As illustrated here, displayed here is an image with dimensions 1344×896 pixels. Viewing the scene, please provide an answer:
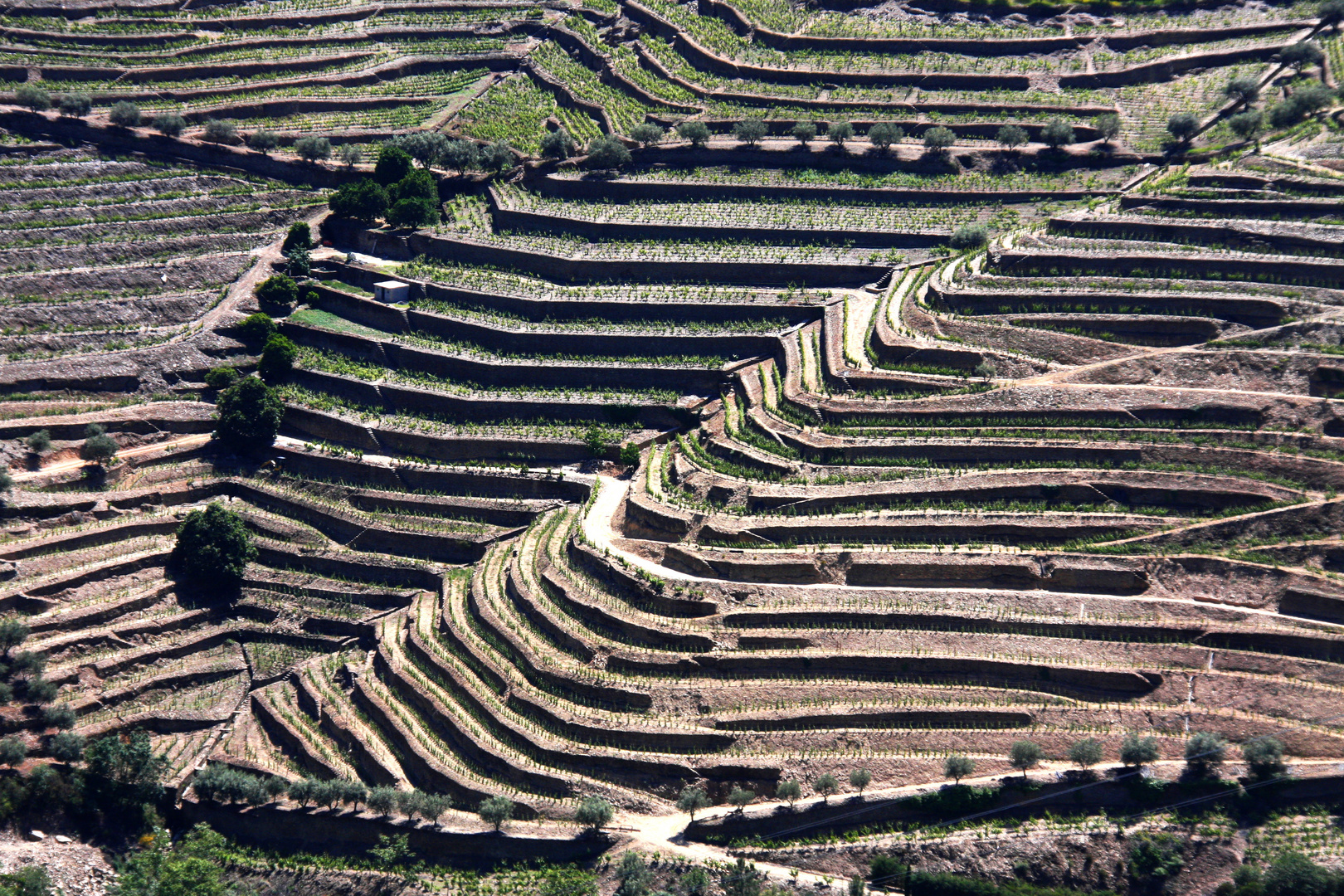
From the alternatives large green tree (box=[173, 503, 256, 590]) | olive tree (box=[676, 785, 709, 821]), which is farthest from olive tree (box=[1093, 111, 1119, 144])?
large green tree (box=[173, 503, 256, 590])

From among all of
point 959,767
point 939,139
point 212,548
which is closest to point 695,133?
point 939,139

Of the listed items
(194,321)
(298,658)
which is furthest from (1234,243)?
(194,321)

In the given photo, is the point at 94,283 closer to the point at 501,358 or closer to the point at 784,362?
the point at 501,358

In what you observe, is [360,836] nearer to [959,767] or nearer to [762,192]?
[959,767]

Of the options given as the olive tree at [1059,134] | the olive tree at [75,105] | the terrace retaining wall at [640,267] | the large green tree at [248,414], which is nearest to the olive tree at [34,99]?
the olive tree at [75,105]

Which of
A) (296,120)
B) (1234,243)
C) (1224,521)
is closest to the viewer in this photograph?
(1224,521)

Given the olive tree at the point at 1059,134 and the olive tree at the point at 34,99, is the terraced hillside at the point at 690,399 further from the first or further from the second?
the olive tree at the point at 1059,134
